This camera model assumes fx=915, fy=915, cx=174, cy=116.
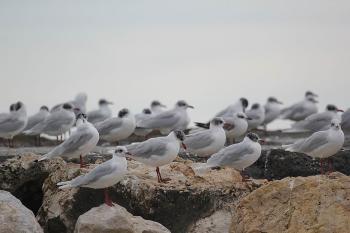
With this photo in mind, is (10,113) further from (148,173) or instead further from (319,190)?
(319,190)

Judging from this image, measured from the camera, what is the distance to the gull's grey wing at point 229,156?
15.4 meters

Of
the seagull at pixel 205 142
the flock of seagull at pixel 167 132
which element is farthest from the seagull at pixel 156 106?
the seagull at pixel 205 142

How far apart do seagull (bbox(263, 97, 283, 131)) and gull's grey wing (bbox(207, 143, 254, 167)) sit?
12.4 meters

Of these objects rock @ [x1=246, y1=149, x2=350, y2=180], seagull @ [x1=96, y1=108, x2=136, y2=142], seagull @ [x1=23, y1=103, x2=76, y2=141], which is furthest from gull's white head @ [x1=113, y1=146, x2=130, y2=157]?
seagull @ [x1=23, y1=103, x2=76, y2=141]

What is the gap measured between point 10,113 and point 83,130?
7469 mm

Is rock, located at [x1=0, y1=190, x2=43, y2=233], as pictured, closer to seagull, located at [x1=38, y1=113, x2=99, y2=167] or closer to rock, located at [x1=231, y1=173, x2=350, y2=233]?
seagull, located at [x1=38, y1=113, x2=99, y2=167]

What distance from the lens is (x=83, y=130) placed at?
52.7 ft

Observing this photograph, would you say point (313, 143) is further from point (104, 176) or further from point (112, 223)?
point (112, 223)

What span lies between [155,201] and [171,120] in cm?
809

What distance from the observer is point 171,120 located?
22.2 m

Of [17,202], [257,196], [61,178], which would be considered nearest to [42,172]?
[61,178]

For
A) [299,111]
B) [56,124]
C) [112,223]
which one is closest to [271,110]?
[299,111]

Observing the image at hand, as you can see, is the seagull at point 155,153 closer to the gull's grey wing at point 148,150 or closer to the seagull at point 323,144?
the gull's grey wing at point 148,150

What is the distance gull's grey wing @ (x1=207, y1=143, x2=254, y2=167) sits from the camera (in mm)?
15430
